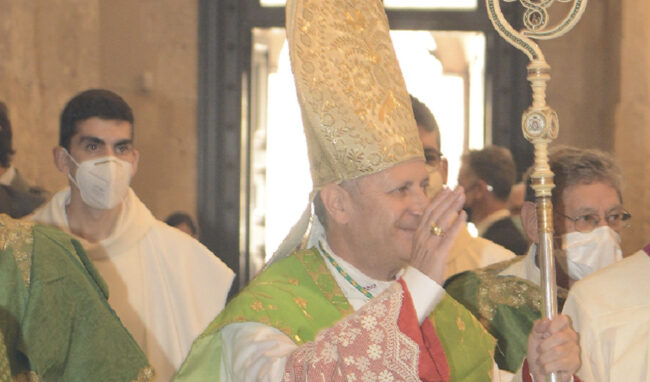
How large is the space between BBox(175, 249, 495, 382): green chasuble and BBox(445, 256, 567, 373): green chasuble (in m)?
0.63

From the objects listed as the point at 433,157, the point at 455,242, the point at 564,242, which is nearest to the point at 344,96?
the point at 564,242

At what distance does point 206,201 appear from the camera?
980 cm

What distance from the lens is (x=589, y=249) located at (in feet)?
16.4

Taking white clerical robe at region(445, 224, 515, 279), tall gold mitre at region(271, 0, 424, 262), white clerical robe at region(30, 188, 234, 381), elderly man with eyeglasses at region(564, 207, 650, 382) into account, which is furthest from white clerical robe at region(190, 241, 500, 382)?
white clerical robe at region(445, 224, 515, 279)

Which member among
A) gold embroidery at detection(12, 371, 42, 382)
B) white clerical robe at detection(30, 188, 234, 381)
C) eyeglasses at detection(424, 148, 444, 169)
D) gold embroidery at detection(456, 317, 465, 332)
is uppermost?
eyeglasses at detection(424, 148, 444, 169)

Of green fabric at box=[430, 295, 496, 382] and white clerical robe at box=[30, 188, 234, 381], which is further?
white clerical robe at box=[30, 188, 234, 381]

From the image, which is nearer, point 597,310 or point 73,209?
point 597,310

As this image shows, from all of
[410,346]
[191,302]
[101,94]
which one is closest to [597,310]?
[410,346]

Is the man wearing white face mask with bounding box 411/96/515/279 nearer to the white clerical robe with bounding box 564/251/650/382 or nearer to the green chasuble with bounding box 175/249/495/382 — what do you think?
the green chasuble with bounding box 175/249/495/382

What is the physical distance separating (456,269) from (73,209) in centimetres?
178

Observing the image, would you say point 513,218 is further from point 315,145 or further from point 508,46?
point 315,145

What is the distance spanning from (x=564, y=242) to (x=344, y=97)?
137 cm

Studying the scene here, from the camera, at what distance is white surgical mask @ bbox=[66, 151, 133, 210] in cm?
607

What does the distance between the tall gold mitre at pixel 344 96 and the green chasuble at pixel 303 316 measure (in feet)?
0.69
